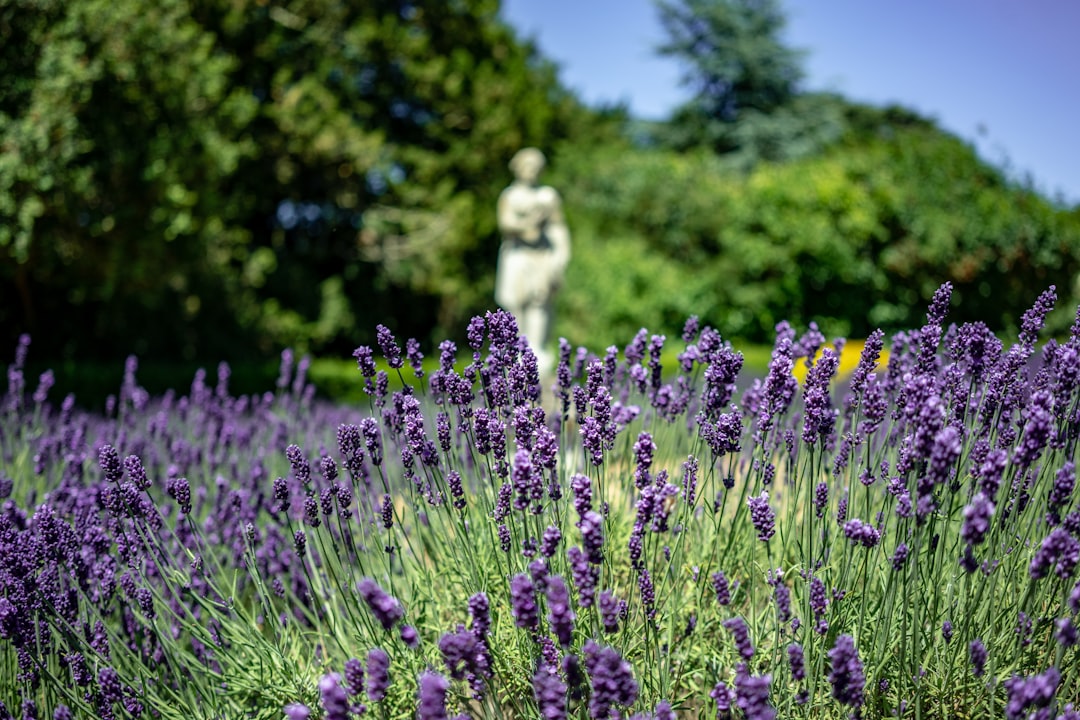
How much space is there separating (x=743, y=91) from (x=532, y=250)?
2117cm

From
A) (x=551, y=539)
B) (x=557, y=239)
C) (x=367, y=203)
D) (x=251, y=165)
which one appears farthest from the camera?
(x=367, y=203)

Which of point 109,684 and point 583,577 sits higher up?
point 583,577

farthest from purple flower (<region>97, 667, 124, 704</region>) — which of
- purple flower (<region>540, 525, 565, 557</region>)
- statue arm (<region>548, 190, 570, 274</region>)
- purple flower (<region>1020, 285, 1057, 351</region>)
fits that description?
statue arm (<region>548, 190, 570, 274</region>)

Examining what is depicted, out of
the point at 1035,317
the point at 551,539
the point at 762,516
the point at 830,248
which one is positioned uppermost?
the point at 830,248

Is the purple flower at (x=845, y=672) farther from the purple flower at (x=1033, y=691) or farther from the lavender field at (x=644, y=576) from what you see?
the purple flower at (x=1033, y=691)

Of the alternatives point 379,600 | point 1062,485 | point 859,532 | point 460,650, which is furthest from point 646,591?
point 1062,485

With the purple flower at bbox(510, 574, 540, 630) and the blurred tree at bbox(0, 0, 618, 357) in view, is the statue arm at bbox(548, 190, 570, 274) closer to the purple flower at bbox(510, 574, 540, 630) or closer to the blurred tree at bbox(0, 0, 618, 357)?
the blurred tree at bbox(0, 0, 618, 357)

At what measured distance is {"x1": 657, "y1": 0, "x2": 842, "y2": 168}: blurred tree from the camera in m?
26.3

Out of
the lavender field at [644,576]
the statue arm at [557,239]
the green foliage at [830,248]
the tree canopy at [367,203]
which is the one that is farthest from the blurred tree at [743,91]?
the lavender field at [644,576]

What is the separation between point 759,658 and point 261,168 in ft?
53.7

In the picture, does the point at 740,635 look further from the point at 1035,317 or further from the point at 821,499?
the point at 1035,317

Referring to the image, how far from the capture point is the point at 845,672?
149cm

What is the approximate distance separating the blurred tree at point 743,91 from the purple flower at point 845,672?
2599 cm

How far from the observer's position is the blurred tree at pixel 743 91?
2627 centimetres
